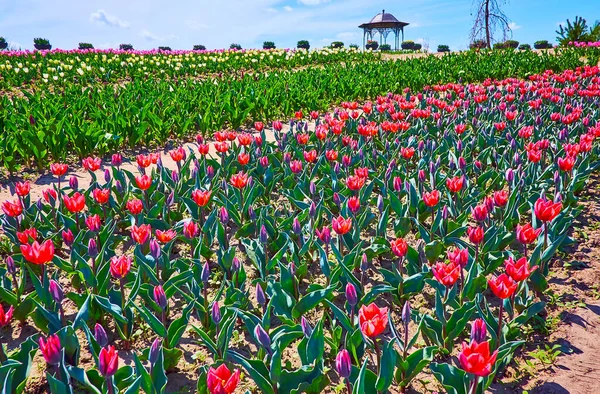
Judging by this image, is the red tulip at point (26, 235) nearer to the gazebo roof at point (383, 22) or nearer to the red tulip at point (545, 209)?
the red tulip at point (545, 209)

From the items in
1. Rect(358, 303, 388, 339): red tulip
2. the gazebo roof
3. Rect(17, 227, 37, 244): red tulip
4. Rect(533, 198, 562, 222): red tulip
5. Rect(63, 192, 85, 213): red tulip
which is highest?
the gazebo roof

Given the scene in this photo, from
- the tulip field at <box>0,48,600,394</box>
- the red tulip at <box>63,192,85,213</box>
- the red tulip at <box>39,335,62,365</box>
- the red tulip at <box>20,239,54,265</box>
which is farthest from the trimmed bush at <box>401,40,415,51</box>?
the red tulip at <box>39,335,62,365</box>

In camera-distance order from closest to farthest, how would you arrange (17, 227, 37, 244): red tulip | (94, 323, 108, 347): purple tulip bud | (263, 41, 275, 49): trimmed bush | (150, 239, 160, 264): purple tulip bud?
(94, 323, 108, 347): purple tulip bud < (150, 239, 160, 264): purple tulip bud < (17, 227, 37, 244): red tulip < (263, 41, 275, 49): trimmed bush

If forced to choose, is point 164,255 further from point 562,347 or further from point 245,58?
point 245,58

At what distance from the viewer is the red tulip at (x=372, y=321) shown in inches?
75.0

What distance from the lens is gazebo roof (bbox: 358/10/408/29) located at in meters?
50.5

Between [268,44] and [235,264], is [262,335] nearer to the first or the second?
[235,264]

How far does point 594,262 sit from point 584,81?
10.0 m

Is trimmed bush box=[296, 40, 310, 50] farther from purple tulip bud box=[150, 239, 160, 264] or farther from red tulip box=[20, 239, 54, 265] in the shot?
red tulip box=[20, 239, 54, 265]

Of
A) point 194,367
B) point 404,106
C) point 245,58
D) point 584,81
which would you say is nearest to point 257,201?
point 194,367

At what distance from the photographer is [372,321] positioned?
1.92 metres

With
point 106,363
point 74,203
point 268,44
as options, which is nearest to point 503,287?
point 106,363

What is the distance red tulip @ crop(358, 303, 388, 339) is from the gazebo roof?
173 ft

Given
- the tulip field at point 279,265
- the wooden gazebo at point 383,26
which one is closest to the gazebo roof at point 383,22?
the wooden gazebo at point 383,26
